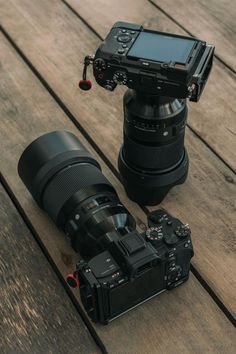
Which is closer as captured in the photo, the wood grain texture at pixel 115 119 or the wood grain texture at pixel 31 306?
the wood grain texture at pixel 31 306

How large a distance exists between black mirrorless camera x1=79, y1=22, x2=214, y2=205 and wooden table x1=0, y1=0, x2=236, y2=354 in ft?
0.37

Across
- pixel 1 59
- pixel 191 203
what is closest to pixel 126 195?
pixel 191 203

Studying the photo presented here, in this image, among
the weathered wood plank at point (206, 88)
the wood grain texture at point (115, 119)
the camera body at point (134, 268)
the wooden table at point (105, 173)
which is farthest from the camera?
the weathered wood plank at point (206, 88)

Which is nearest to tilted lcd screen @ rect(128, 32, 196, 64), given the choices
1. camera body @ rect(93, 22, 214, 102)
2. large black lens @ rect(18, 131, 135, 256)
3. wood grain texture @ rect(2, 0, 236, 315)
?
camera body @ rect(93, 22, 214, 102)

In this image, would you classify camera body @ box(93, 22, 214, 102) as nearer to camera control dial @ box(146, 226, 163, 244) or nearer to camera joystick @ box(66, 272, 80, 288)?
camera control dial @ box(146, 226, 163, 244)

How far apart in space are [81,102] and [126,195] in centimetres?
38

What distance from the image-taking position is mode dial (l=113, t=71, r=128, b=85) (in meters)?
→ 1.22

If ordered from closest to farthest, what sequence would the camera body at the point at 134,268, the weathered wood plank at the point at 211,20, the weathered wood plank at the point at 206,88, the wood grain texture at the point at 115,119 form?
1. the camera body at the point at 134,268
2. the wood grain texture at the point at 115,119
3. the weathered wood plank at the point at 206,88
4. the weathered wood plank at the point at 211,20

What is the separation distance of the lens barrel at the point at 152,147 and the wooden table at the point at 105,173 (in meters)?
0.08

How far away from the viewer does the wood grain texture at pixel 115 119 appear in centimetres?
141

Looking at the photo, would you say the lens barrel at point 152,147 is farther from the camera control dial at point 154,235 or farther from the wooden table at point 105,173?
the camera control dial at point 154,235

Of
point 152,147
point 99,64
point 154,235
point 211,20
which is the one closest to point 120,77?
point 99,64

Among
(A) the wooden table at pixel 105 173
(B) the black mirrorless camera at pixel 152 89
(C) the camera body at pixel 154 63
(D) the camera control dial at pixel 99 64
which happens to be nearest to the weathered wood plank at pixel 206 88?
(A) the wooden table at pixel 105 173

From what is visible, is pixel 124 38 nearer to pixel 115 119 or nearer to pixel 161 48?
pixel 161 48
